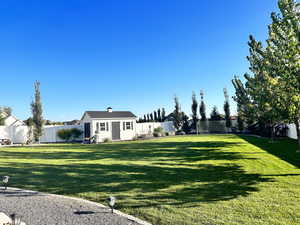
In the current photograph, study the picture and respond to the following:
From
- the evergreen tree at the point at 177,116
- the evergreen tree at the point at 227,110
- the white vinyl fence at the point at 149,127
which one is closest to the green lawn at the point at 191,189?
the white vinyl fence at the point at 149,127

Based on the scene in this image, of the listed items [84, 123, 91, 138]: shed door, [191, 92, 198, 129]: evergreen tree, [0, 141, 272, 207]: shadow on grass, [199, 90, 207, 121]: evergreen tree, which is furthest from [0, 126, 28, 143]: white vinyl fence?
[199, 90, 207, 121]: evergreen tree

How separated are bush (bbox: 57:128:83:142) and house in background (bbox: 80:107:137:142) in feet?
3.62

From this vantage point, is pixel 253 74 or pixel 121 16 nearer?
pixel 253 74

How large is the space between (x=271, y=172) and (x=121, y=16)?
14.8 m

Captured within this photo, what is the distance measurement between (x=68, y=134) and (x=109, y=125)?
5587 mm

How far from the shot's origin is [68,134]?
2622 centimetres

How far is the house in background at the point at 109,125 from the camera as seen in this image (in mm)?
25109

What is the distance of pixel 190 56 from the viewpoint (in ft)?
63.6

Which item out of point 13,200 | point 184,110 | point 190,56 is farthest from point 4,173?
point 184,110

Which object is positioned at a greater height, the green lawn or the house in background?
the house in background

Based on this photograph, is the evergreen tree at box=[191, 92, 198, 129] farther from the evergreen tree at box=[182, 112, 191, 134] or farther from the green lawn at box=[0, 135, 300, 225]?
the green lawn at box=[0, 135, 300, 225]

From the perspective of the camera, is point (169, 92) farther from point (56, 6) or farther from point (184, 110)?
point (56, 6)

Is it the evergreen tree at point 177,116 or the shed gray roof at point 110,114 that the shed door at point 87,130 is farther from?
the evergreen tree at point 177,116

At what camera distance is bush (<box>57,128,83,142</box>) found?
26.2 meters
